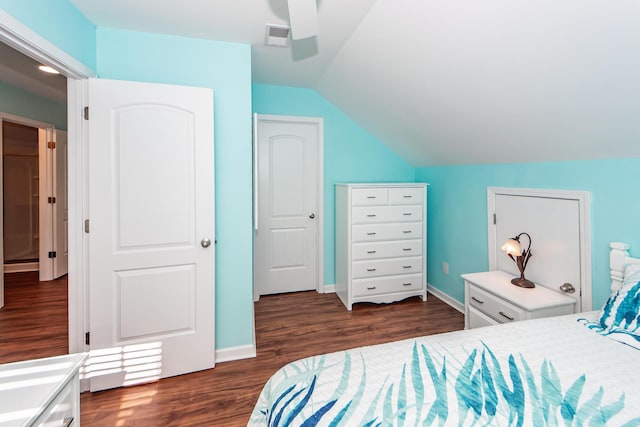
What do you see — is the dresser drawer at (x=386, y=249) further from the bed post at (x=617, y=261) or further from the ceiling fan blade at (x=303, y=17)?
the ceiling fan blade at (x=303, y=17)

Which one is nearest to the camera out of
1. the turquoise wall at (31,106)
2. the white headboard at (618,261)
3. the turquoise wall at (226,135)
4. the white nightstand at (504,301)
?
the white headboard at (618,261)

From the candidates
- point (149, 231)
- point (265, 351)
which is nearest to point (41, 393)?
point (149, 231)

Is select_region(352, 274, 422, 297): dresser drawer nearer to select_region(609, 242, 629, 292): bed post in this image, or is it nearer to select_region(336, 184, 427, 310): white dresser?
select_region(336, 184, 427, 310): white dresser

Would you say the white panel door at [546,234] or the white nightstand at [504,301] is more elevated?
the white panel door at [546,234]

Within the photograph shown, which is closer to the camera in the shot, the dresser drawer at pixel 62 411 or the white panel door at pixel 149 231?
the dresser drawer at pixel 62 411

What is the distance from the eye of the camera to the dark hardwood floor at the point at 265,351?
5.72 feet

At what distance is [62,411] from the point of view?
1028mm

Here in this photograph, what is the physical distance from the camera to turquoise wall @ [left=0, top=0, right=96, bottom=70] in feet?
4.66

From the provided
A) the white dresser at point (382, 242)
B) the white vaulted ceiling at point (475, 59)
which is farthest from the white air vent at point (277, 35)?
the white dresser at point (382, 242)

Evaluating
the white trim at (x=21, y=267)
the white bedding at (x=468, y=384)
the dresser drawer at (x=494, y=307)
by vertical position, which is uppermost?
the white bedding at (x=468, y=384)

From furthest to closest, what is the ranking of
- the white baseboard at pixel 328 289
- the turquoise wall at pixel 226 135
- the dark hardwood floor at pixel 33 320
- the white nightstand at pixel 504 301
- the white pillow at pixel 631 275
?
1. the white baseboard at pixel 328 289
2. the dark hardwood floor at pixel 33 320
3. the turquoise wall at pixel 226 135
4. the white nightstand at pixel 504 301
5. the white pillow at pixel 631 275

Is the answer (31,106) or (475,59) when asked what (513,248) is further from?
(31,106)

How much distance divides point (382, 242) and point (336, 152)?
120 centimetres

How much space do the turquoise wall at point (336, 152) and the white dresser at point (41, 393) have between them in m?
2.75
